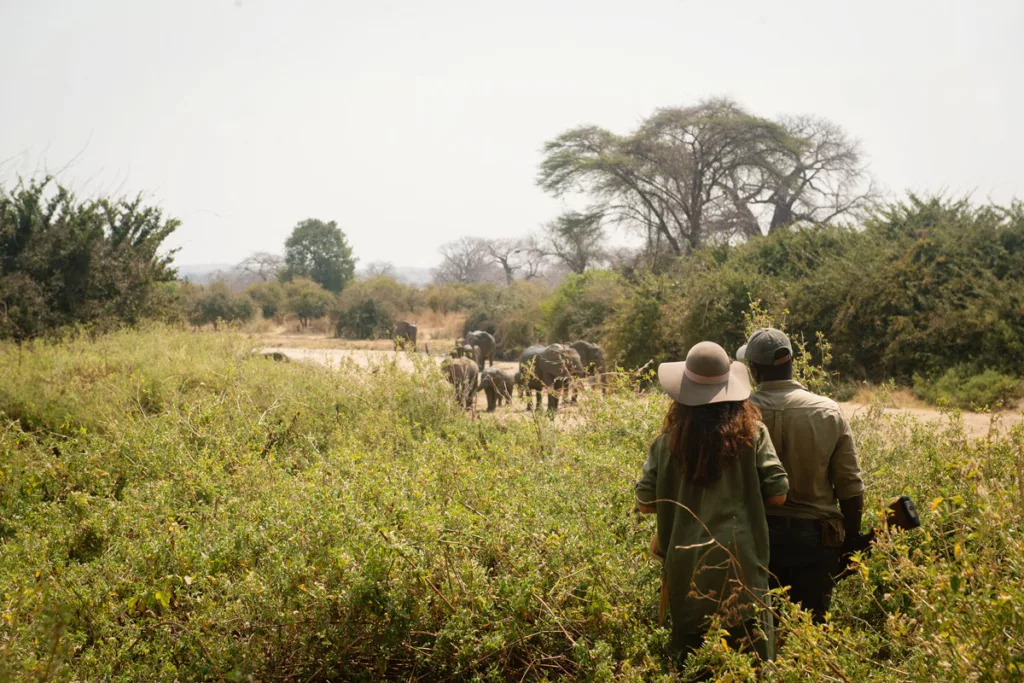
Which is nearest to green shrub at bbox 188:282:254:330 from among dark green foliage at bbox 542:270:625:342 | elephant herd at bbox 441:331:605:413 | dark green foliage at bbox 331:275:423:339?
dark green foliage at bbox 331:275:423:339

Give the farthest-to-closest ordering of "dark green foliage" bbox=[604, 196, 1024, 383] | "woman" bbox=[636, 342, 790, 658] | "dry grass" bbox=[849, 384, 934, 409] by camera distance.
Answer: "dark green foliage" bbox=[604, 196, 1024, 383] < "dry grass" bbox=[849, 384, 934, 409] < "woman" bbox=[636, 342, 790, 658]

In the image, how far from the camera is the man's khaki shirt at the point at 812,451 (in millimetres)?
3301

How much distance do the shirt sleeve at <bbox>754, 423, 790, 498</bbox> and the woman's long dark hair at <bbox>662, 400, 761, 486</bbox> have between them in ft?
0.24

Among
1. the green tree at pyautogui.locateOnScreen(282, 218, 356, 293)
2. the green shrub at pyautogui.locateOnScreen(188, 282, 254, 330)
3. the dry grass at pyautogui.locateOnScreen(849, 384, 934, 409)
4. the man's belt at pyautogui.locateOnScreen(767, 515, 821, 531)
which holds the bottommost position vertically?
the dry grass at pyautogui.locateOnScreen(849, 384, 934, 409)

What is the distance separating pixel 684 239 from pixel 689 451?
95.2 feet

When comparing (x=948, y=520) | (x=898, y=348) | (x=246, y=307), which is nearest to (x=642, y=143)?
(x=898, y=348)

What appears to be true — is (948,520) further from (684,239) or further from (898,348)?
(684,239)

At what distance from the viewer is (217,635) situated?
3396 mm

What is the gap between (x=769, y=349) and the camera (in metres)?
3.42

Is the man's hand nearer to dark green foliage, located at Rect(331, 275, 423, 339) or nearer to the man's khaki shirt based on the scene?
the man's khaki shirt

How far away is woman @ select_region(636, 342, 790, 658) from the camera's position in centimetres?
294

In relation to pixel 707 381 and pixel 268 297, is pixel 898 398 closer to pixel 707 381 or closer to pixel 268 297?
pixel 707 381

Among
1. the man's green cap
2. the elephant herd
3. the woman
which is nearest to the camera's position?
the woman

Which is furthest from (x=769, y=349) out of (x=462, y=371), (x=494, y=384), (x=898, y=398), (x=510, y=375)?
(x=898, y=398)
